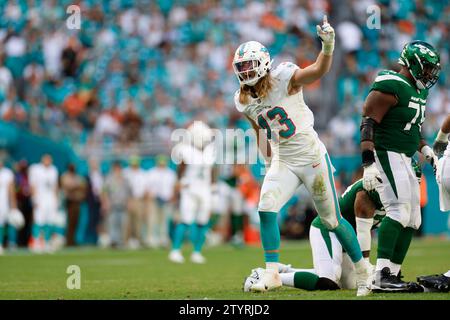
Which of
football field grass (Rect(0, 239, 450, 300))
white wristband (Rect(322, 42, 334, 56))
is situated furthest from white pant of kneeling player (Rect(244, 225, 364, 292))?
Result: white wristband (Rect(322, 42, 334, 56))

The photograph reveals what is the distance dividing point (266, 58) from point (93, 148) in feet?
41.6

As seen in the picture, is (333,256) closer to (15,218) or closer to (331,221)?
(331,221)

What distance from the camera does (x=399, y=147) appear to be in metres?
7.50

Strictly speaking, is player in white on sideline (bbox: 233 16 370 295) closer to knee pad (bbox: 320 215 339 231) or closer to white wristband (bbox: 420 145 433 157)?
knee pad (bbox: 320 215 339 231)

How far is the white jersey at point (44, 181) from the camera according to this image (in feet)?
59.5

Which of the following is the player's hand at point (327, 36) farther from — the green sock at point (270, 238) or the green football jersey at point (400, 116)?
the green sock at point (270, 238)

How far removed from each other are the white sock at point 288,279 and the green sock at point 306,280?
0.04 metres

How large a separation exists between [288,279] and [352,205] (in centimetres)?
94

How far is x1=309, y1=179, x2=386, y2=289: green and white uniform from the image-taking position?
7828mm

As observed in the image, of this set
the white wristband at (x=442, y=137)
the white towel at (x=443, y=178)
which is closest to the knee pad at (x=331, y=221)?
the white towel at (x=443, y=178)

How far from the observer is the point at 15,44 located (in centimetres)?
2103
